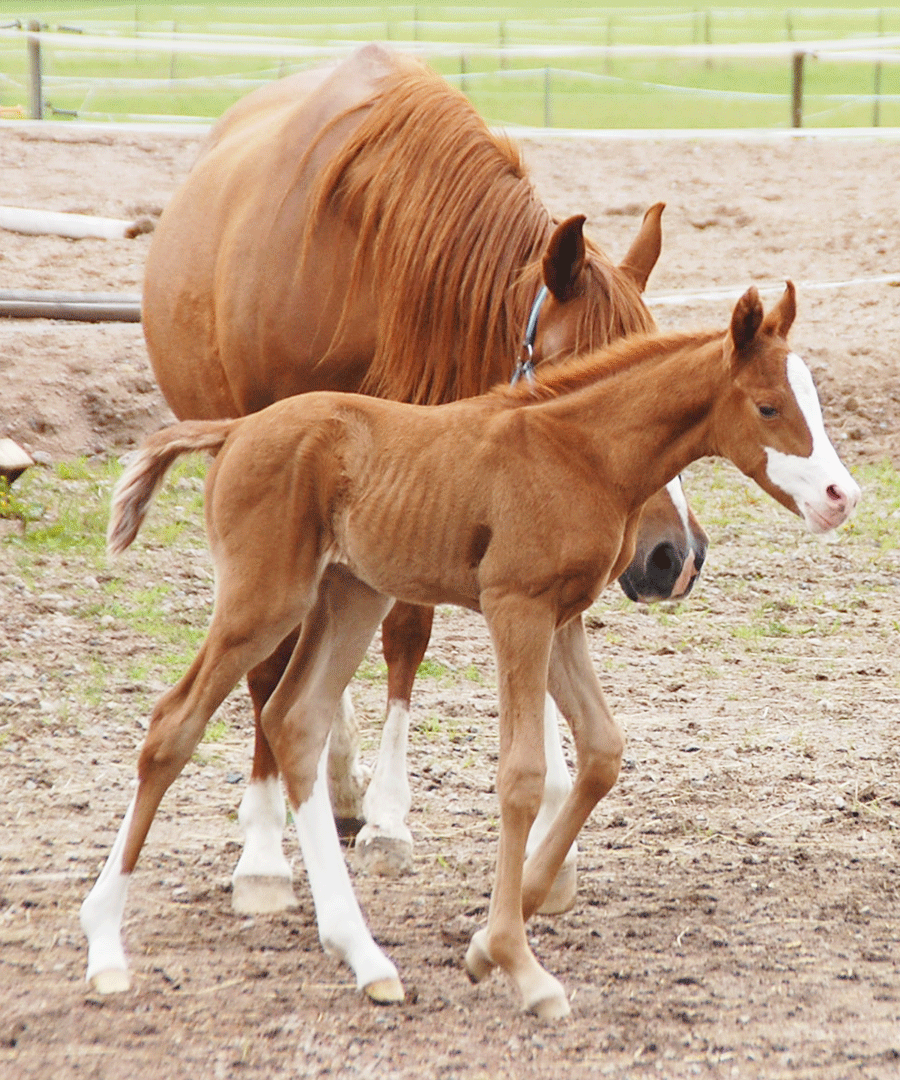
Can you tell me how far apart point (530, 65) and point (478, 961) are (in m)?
25.3

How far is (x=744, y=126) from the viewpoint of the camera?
20656 millimetres

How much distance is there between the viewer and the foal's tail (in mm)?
3078

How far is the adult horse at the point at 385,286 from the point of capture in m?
3.24

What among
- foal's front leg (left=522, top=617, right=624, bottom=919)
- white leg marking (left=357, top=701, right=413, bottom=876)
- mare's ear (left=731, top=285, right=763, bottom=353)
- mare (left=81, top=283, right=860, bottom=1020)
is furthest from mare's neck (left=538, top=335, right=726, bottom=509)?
white leg marking (left=357, top=701, right=413, bottom=876)

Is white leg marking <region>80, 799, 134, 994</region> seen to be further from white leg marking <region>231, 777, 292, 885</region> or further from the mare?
white leg marking <region>231, 777, 292, 885</region>

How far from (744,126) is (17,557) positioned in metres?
16.9

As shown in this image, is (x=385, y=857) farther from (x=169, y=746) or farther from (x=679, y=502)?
(x=679, y=502)

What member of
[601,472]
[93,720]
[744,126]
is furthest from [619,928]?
[744,126]

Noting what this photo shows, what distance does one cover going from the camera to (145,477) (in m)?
3.08

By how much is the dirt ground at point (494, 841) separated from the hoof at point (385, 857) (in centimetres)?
4

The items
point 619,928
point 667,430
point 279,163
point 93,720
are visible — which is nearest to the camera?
point 667,430

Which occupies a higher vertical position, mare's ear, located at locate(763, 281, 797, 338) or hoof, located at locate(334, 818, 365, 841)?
mare's ear, located at locate(763, 281, 797, 338)

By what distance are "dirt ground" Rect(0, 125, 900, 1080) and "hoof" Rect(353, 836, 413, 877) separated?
1.6 inches

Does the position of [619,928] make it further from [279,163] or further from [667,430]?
[279,163]
